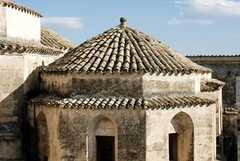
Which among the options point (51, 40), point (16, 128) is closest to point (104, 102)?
point (16, 128)

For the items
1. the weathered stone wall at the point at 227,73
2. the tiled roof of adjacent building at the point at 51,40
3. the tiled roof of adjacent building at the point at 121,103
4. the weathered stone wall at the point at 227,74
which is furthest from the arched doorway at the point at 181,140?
the weathered stone wall at the point at 227,74

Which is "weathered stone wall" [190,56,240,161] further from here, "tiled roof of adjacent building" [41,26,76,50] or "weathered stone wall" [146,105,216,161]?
"weathered stone wall" [146,105,216,161]

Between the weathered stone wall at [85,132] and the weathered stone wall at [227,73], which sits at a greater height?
the weathered stone wall at [227,73]

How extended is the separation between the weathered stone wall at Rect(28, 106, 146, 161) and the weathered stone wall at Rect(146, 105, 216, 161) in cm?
22

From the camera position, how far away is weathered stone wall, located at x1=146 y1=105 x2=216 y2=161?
1118 cm

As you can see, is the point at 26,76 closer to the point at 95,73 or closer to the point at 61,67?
the point at 61,67

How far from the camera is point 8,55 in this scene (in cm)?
1234

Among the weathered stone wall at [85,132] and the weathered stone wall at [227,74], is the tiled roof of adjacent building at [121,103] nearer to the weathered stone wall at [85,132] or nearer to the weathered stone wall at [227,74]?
the weathered stone wall at [85,132]

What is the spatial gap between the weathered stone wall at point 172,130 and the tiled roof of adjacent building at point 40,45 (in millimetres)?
4207

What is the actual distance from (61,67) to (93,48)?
1.14m

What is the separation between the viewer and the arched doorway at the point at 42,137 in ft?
41.5

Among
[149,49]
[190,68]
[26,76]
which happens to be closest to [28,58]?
[26,76]

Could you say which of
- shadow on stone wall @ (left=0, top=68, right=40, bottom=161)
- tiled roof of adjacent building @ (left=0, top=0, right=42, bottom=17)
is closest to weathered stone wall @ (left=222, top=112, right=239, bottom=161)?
shadow on stone wall @ (left=0, top=68, right=40, bottom=161)

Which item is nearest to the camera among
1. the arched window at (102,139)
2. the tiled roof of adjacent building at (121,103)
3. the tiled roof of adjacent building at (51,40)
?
the tiled roof of adjacent building at (121,103)
